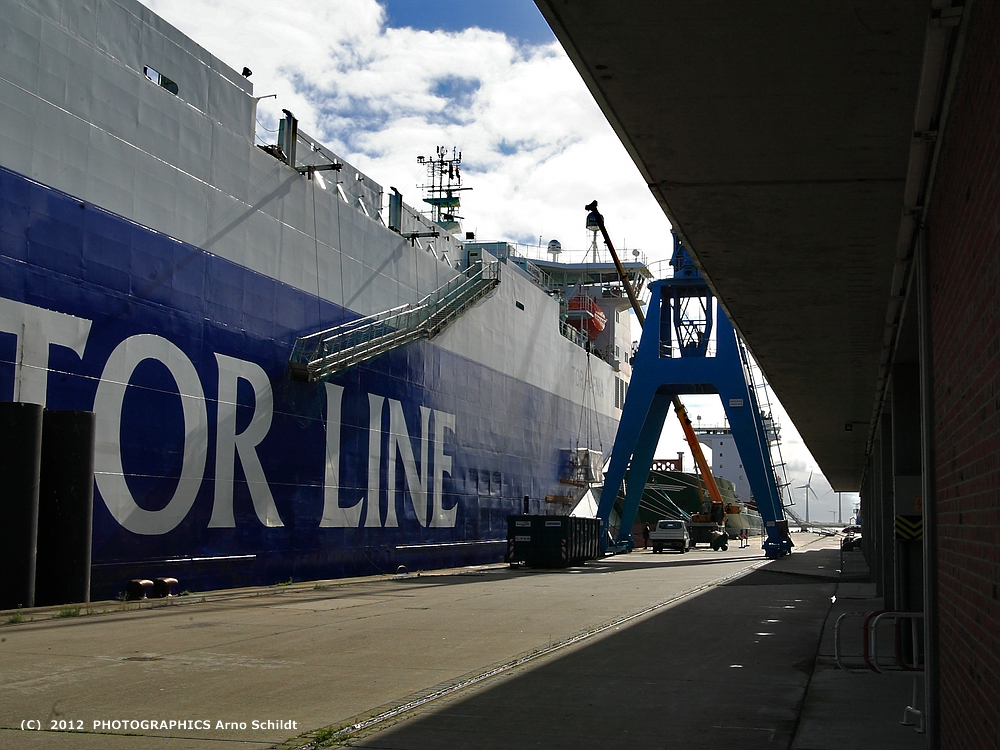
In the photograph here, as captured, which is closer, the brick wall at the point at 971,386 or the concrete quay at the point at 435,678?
the brick wall at the point at 971,386

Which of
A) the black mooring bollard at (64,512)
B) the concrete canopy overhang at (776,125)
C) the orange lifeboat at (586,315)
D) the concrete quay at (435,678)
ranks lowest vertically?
the concrete quay at (435,678)

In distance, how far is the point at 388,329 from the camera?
92.8 ft

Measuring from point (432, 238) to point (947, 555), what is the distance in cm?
2798

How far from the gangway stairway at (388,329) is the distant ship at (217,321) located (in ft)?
0.29

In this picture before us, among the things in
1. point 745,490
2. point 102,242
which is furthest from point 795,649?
point 745,490

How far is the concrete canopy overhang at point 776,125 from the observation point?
15.4ft

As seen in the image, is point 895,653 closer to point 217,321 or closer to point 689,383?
point 217,321

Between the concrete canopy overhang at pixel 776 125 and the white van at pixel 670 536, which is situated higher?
the concrete canopy overhang at pixel 776 125

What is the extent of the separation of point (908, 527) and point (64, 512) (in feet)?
40.2

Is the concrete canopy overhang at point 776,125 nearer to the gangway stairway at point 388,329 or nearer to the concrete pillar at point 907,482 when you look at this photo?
the concrete pillar at point 907,482

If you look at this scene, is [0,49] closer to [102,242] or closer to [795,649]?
[102,242]

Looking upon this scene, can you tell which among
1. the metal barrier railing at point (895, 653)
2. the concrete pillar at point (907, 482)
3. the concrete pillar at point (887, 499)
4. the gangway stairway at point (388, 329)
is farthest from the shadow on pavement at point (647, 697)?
the gangway stairway at point (388, 329)

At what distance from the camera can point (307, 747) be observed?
6.49m

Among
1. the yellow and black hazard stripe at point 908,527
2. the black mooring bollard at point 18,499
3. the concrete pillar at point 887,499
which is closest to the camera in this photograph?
the yellow and black hazard stripe at point 908,527
